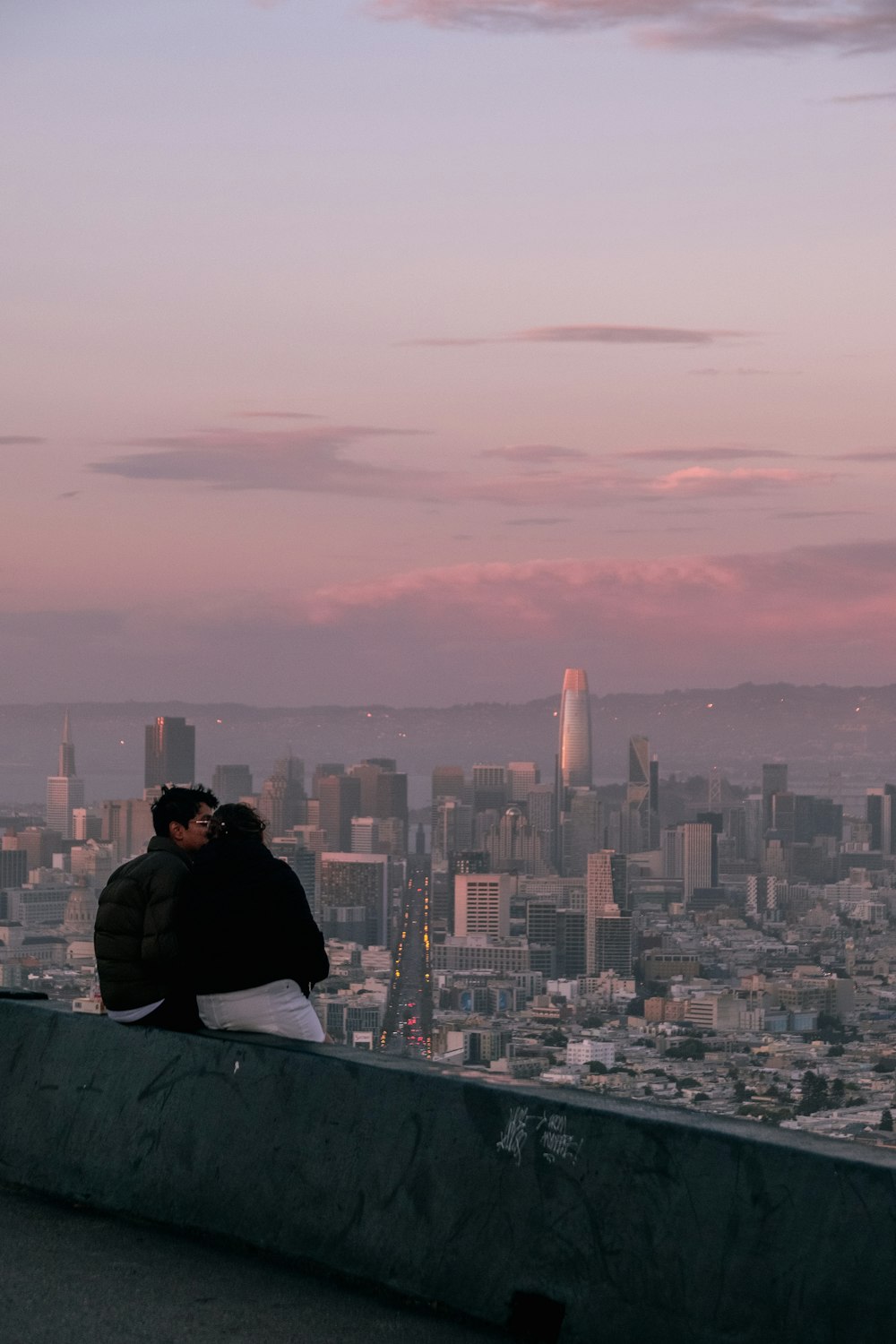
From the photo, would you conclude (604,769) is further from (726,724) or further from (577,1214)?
(577,1214)

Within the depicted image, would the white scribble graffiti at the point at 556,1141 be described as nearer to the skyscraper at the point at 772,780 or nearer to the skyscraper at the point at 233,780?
the skyscraper at the point at 233,780

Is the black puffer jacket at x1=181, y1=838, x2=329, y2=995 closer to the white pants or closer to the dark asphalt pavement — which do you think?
the white pants

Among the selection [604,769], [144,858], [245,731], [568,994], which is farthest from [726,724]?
[144,858]

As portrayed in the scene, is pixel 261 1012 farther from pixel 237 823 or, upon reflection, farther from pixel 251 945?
pixel 237 823

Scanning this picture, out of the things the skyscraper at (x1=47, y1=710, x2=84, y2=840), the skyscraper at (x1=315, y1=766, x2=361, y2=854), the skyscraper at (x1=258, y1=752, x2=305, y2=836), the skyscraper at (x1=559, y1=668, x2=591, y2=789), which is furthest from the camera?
the skyscraper at (x1=559, y1=668, x2=591, y2=789)

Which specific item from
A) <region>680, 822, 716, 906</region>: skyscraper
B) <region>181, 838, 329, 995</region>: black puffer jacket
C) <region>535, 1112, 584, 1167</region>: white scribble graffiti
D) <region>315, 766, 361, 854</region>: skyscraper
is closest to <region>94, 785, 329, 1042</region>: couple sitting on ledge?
<region>181, 838, 329, 995</region>: black puffer jacket

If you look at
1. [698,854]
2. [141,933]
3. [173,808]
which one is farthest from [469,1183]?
[698,854]
